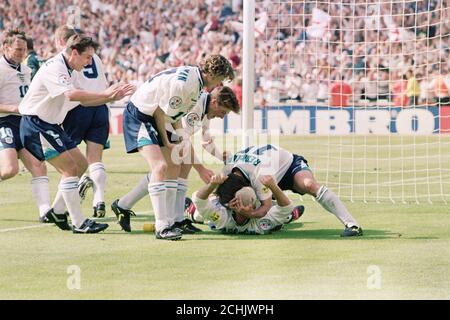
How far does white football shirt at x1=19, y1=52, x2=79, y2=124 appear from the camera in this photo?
10.2 metres

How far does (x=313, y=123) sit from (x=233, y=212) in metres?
19.5

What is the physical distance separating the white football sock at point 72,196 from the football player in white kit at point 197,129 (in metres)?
0.52

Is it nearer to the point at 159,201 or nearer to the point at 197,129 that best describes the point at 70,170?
the point at 159,201

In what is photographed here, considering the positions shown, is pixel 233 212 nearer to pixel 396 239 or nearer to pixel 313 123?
pixel 396 239

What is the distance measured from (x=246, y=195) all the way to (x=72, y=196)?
194cm

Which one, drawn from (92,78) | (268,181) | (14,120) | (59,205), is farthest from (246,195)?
(92,78)

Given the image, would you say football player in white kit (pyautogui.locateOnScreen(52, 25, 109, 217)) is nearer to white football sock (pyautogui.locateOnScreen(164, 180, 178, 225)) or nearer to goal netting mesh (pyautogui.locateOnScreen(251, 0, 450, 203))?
white football sock (pyautogui.locateOnScreen(164, 180, 178, 225))

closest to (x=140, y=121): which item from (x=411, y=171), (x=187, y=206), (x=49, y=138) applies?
(x=49, y=138)

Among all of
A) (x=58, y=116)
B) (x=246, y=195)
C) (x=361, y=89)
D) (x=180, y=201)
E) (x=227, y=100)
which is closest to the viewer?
(x=246, y=195)

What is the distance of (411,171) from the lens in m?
17.8

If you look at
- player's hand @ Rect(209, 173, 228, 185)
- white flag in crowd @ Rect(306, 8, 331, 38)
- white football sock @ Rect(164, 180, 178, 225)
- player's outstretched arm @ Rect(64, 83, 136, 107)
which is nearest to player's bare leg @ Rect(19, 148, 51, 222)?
white football sock @ Rect(164, 180, 178, 225)

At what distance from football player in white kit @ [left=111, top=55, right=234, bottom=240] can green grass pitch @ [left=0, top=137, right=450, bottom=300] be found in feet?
1.39

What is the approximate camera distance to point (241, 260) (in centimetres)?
866

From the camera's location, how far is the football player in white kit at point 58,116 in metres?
10.3
